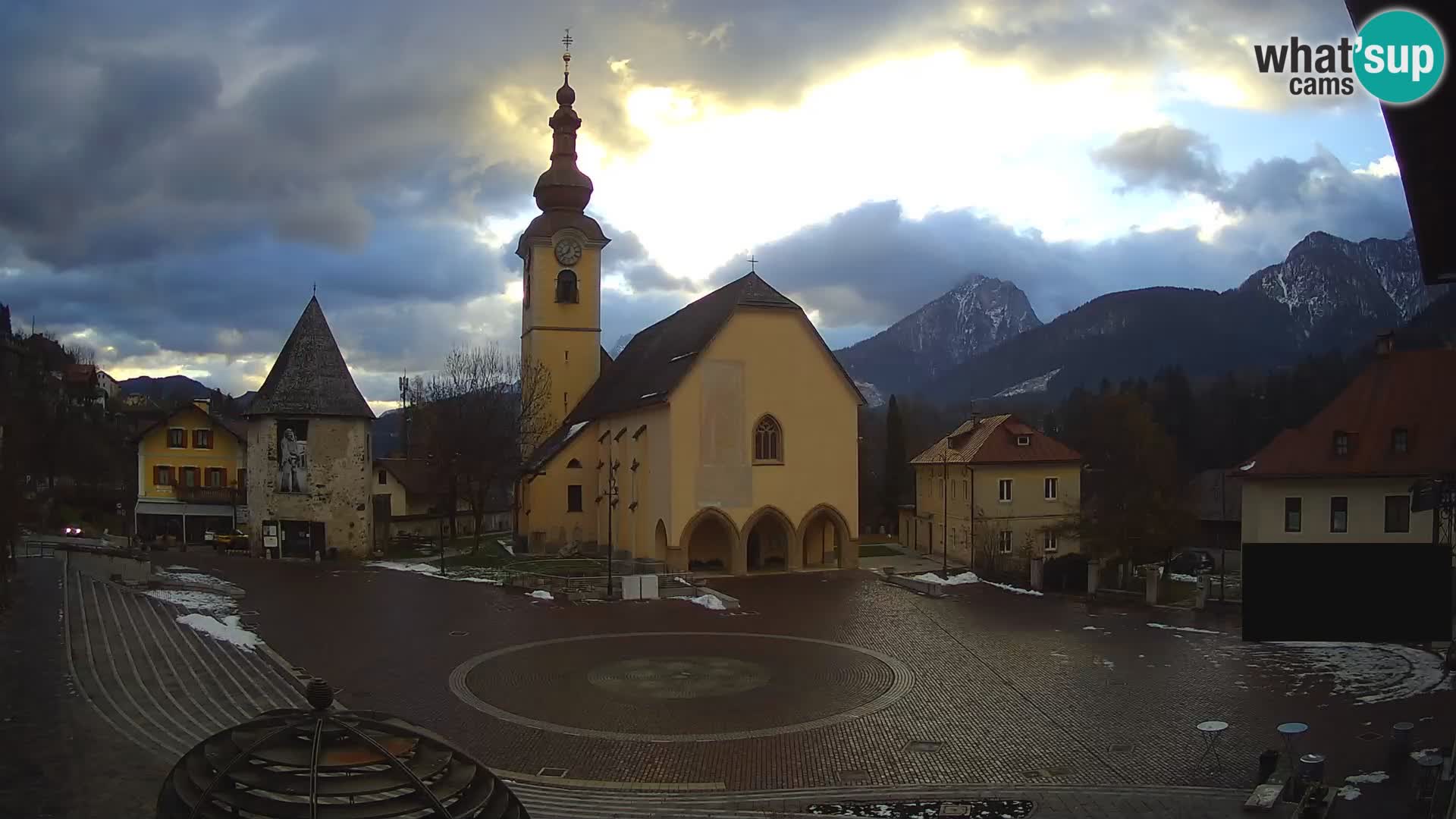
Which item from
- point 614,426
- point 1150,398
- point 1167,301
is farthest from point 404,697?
point 1167,301

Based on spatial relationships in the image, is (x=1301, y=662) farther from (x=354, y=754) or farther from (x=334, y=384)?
(x=334, y=384)

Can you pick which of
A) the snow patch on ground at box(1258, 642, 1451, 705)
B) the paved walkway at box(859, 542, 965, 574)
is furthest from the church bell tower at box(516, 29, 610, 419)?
the snow patch on ground at box(1258, 642, 1451, 705)

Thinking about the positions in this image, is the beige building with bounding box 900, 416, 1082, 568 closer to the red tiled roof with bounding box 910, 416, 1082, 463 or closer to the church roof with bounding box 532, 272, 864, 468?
the red tiled roof with bounding box 910, 416, 1082, 463

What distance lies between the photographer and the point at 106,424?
3115 inches

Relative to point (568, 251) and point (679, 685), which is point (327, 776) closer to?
point (679, 685)

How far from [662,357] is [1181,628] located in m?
23.9

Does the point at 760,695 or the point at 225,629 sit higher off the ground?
the point at 225,629

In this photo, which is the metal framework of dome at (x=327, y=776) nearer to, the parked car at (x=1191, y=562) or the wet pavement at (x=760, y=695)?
the wet pavement at (x=760, y=695)

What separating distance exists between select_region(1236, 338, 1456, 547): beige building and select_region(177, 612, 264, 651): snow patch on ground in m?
28.2

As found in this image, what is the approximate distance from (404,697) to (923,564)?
27.4 m

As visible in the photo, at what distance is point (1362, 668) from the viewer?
19.8 metres

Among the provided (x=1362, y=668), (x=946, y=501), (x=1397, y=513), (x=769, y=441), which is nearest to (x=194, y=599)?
(x=769, y=441)

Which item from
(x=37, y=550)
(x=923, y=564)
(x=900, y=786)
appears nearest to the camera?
(x=900, y=786)

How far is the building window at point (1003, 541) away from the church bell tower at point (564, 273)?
22.5m
